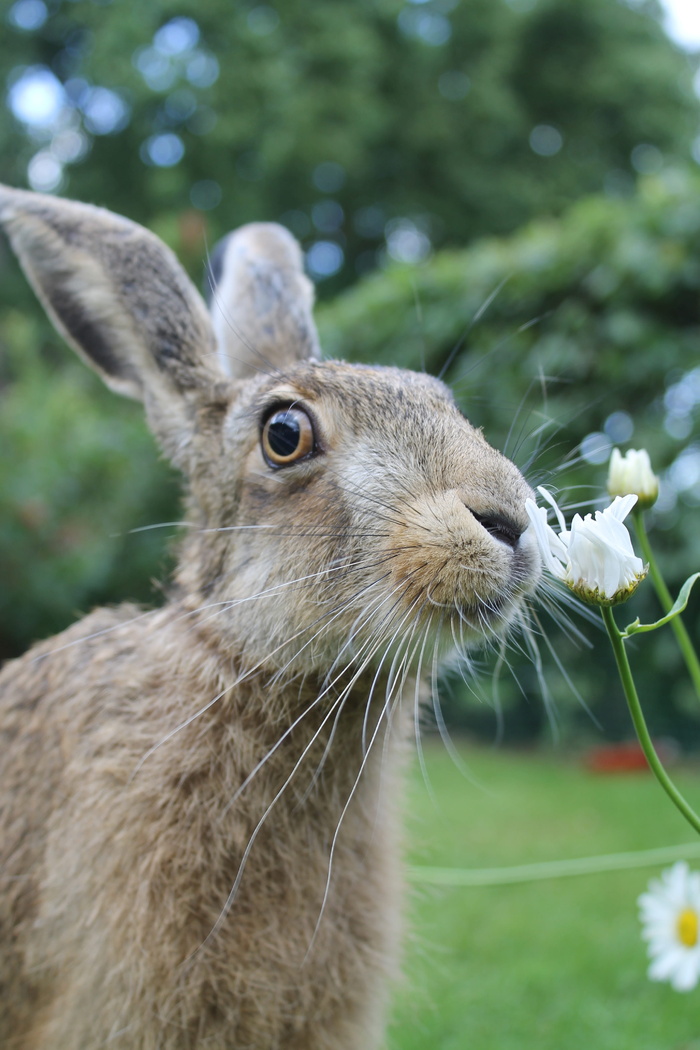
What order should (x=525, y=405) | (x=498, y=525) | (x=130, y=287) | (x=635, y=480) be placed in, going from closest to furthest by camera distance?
1. (x=498, y=525)
2. (x=635, y=480)
3. (x=130, y=287)
4. (x=525, y=405)

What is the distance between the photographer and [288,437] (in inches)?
77.9

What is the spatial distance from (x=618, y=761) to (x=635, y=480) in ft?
20.3

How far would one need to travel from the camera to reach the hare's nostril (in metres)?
1.63

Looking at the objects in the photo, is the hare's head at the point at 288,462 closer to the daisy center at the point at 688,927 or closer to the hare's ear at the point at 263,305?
the hare's ear at the point at 263,305

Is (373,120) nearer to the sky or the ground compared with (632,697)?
nearer to the sky

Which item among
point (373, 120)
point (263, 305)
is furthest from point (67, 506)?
point (373, 120)

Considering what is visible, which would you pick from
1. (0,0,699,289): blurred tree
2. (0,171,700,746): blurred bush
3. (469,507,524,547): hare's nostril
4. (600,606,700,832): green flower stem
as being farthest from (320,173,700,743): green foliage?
(0,0,699,289): blurred tree

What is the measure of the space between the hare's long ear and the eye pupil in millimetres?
413

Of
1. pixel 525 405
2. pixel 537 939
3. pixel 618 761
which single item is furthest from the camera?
pixel 618 761

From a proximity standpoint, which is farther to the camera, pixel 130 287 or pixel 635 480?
pixel 130 287

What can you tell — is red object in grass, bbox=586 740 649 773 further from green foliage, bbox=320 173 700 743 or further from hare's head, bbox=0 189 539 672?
hare's head, bbox=0 189 539 672

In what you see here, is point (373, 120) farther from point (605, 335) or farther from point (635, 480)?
point (635, 480)

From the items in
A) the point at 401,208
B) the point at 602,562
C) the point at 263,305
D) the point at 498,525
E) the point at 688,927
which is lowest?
the point at 688,927

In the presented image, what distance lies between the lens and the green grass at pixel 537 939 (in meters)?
2.86
